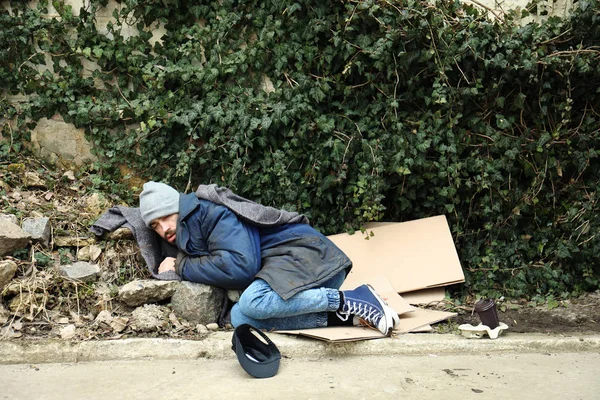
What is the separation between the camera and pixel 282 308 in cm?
401

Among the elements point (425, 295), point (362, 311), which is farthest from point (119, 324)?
point (425, 295)

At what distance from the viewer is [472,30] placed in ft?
16.6

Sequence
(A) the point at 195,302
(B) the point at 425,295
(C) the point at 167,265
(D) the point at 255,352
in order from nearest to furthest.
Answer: (D) the point at 255,352
(A) the point at 195,302
(C) the point at 167,265
(B) the point at 425,295

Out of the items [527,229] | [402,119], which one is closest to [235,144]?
[402,119]

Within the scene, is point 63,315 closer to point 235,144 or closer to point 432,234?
point 235,144

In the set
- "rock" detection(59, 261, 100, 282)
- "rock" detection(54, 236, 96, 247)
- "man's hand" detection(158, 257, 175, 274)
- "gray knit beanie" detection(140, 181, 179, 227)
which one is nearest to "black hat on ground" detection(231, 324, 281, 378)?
"man's hand" detection(158, 257, 175, 274)

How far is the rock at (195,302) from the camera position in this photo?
4.18 meters

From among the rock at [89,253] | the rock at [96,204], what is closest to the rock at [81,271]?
the rock at [89,253]

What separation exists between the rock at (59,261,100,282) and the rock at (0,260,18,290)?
0.32 metres

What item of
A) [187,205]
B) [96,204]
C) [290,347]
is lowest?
[290,347]

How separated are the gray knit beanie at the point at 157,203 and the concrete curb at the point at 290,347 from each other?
85cm

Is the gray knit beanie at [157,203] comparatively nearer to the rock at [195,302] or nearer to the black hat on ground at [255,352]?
the rock at [195,302]

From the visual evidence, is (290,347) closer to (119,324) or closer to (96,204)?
(119,324)

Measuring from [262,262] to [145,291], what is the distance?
2.60ft
